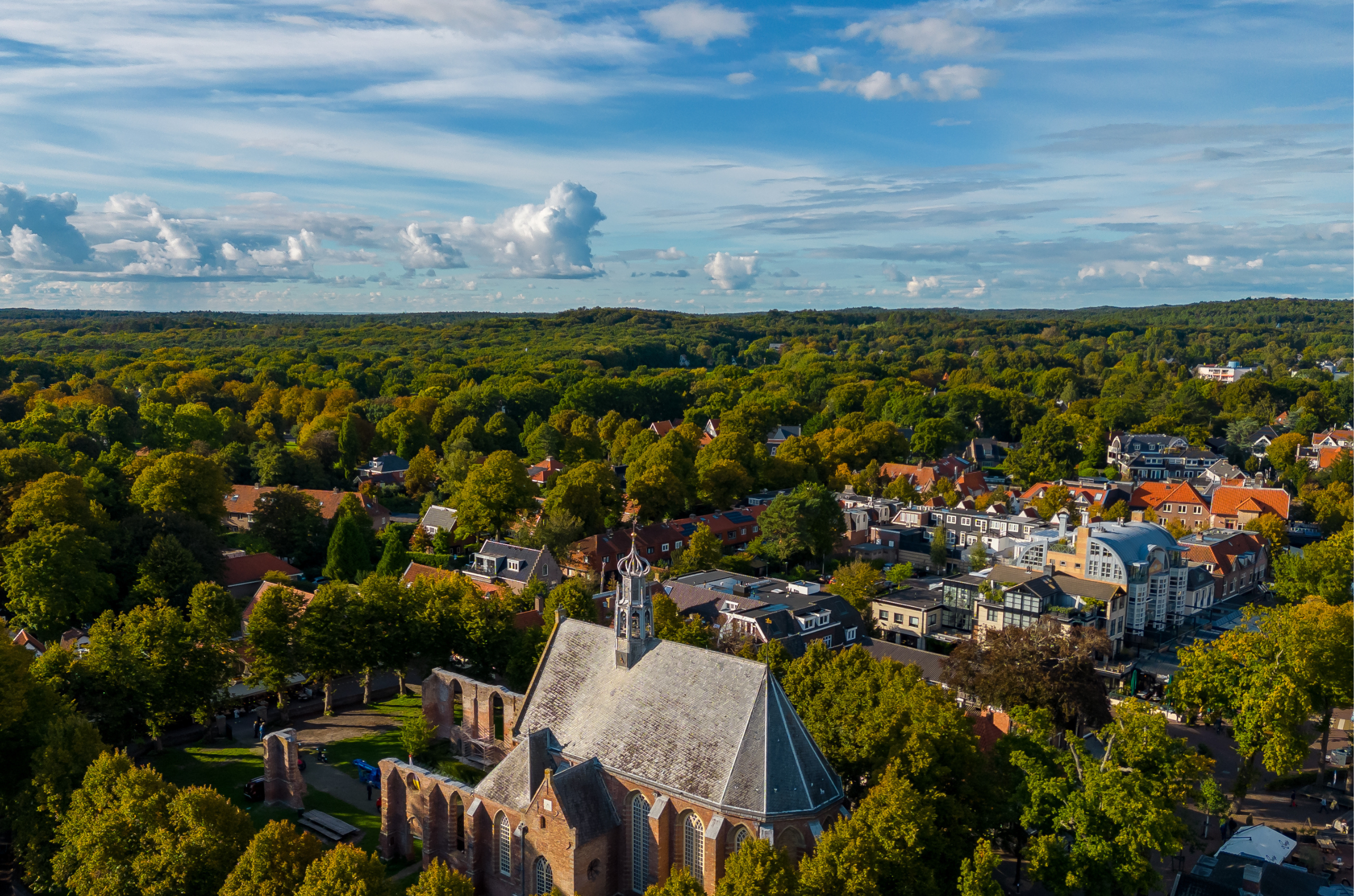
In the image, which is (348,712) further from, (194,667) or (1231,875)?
(1231,875)

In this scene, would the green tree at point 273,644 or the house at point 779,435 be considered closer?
the green tree at point 273,644

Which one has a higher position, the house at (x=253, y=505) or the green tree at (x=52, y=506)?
the green tree at (x=52, y=506)

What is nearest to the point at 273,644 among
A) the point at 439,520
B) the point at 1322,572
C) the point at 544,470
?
the point at 439,520

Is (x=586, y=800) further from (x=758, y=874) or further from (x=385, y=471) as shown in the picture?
(x=385, y=471)

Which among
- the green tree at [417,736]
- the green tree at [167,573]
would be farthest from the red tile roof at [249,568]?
the green tree at [417,736]

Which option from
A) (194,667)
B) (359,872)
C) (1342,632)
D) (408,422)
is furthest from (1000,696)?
(408,422)

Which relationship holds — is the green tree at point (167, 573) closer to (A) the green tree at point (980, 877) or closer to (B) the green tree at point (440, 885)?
(B) the green tree at point (440, 885)
